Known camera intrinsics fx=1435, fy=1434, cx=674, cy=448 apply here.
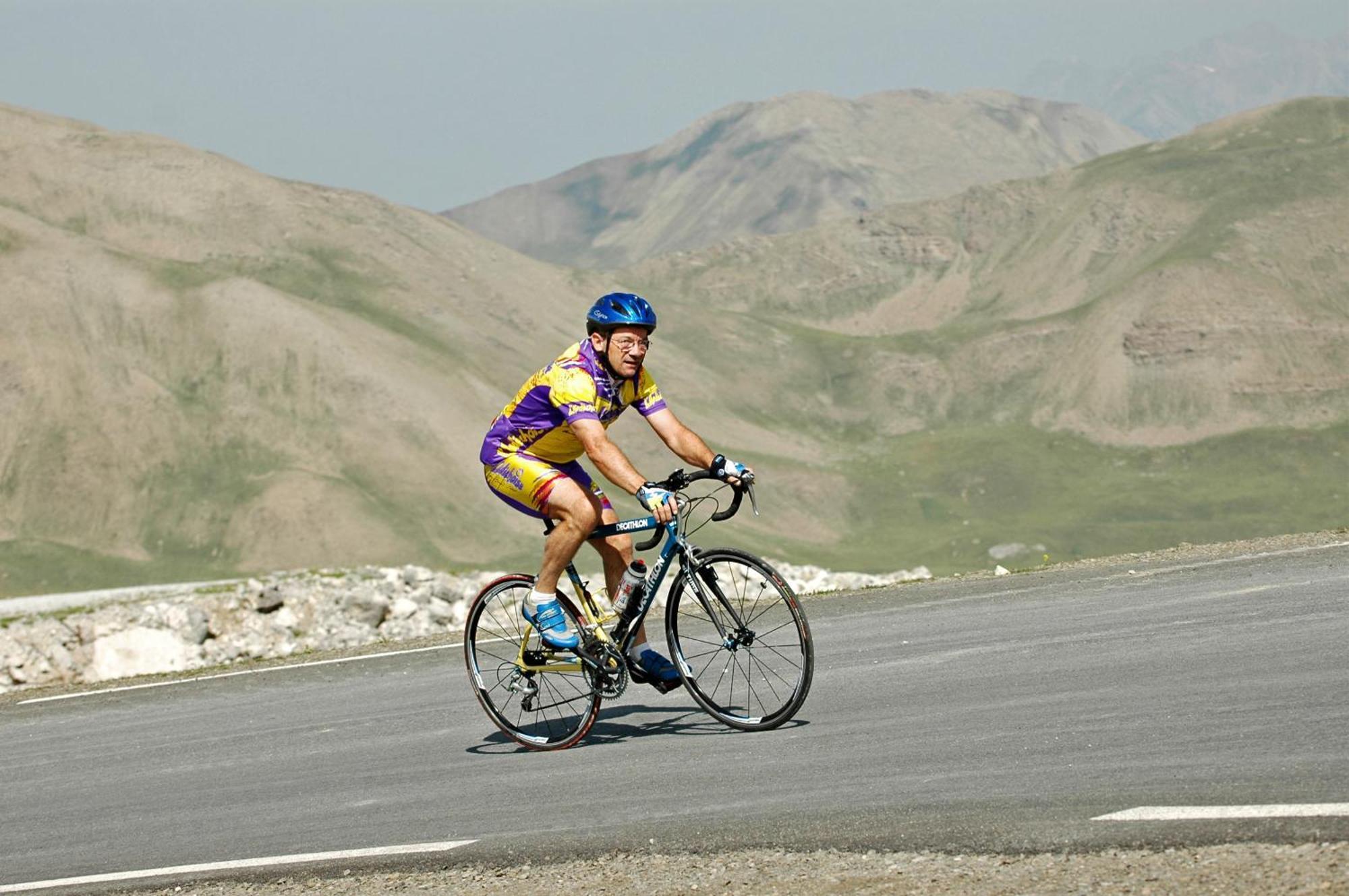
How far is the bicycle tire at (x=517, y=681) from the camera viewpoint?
802cm

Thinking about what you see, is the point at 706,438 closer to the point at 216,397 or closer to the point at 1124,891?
the point at 216,397

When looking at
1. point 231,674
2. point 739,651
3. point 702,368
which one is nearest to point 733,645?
point 739,651

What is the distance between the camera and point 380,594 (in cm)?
2069

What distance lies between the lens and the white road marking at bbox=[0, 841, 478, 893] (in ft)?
Answer: 20.9

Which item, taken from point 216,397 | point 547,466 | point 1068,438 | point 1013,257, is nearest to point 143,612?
point 547,466

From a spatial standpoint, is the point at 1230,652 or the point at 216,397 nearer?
the point at 1230,652

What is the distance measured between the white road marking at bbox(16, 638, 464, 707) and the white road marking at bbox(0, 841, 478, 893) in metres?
5.93

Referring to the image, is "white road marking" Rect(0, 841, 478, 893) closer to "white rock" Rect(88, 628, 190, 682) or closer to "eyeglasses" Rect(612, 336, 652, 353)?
"eyeglasses" Rect(612, 336, 652, 353)

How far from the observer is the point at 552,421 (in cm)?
768

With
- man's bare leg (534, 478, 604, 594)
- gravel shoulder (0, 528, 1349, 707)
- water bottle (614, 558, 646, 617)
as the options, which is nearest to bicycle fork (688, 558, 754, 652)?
water bottle (614, 558, 646, 617)

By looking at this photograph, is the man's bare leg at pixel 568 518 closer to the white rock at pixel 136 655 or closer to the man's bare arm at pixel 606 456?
the man's bare arm at pixel 606 456

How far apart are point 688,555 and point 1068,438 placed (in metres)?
76.9

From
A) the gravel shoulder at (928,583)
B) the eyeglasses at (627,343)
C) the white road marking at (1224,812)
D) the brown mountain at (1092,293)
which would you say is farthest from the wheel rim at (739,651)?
the brown mountain at (1092,293)

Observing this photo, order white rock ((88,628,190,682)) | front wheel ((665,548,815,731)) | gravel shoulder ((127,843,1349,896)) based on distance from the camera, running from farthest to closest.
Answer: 1. white rock ((88,628,190,682))
2. front wheel ((665,548,815,731))
3. gravel shoulder ((127,843,1349,896))
